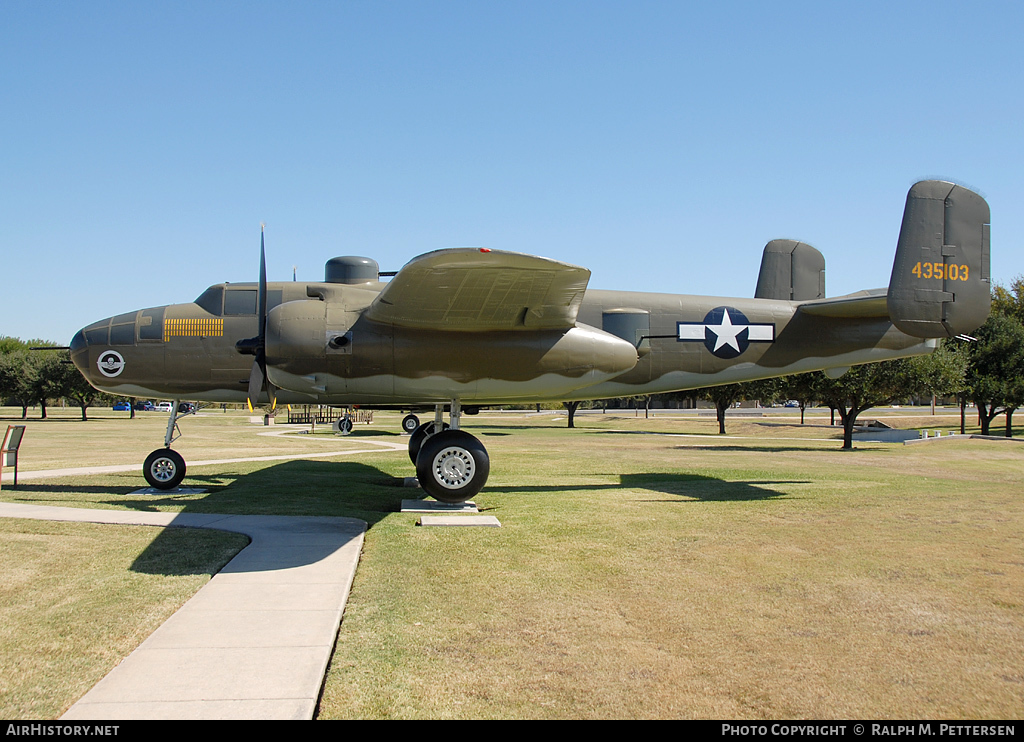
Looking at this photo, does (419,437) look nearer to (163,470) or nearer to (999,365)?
(163,470)

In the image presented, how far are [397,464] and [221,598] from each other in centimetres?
1421

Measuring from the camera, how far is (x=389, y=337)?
1083cm

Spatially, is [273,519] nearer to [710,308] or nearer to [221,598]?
[221,598]

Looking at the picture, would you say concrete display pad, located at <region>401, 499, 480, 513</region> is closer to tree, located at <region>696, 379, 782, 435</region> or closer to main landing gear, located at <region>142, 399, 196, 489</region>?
main landing gear, located at <region>142, 399, 196, 489</region>

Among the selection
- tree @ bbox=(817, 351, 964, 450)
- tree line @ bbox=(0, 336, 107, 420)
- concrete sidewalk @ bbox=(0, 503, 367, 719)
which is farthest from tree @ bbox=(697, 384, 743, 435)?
tree line @ bbox=(0, 336, 107, 420)

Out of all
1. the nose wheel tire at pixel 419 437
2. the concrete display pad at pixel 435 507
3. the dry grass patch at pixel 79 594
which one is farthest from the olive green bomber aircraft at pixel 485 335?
the dry grass patch at pixel 79 594

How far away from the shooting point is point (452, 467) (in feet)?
35.8

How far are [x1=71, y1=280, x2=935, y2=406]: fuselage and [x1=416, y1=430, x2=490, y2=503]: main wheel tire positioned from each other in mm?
934

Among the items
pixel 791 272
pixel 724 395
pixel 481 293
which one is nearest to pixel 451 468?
pixel 481 293

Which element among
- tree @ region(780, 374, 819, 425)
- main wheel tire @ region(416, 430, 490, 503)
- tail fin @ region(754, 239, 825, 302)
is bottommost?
main wheel tire @ region(416, 430, 490, 503)

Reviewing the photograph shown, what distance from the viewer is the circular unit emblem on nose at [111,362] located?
12.6 metres

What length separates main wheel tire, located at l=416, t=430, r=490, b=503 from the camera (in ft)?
35.4

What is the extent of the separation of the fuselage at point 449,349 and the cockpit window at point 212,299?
0.04 meters

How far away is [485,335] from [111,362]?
23.9ft
